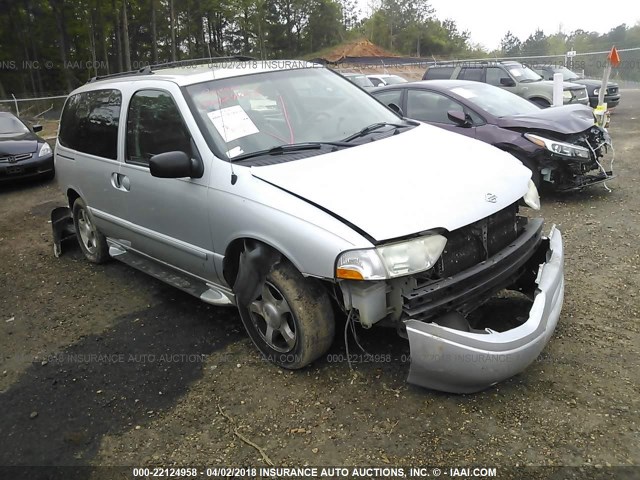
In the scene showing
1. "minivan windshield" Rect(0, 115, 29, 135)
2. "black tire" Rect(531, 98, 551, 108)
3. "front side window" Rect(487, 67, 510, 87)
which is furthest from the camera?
"front side window" Rect(487, 67, 510, 87)

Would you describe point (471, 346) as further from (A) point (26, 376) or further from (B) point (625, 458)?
(A) point (26, 376)

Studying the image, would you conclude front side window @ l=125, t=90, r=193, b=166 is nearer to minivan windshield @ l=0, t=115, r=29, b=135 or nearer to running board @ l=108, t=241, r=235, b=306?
running board @ l=108, t=241, r=235, b=306

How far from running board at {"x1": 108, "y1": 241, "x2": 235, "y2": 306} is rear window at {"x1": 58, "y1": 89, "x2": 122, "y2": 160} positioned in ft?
2.88

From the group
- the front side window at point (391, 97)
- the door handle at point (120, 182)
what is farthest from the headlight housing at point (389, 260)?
the front side window at point (391, 97)

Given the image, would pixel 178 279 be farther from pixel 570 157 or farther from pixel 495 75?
pixel 495 75

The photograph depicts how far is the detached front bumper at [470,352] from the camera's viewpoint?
8.45 feet

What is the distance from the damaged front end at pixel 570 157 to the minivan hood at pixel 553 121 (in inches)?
2.8

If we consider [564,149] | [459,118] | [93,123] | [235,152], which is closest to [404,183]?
[235,152]

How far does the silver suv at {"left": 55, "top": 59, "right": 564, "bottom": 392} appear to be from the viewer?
8.77 feet

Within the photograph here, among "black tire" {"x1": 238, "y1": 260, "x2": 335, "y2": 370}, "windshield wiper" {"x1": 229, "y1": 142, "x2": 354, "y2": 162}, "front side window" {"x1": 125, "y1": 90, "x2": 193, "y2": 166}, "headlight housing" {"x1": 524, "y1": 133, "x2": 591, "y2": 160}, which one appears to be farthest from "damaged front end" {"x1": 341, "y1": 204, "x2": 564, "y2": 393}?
"headlight housing" {"x1": 524, "y1": 133, "x2": 591, "y2": 160}

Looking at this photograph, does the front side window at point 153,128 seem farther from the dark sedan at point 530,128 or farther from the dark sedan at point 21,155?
the dark sedan at point 21,155

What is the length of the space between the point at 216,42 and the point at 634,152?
58521mm

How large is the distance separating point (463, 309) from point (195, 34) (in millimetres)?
59595

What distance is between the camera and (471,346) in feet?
8.43
